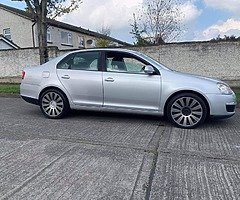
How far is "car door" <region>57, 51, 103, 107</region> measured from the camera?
5906 mm

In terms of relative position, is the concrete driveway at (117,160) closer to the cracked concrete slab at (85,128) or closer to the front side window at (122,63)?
the cracked concrete slab at (85,128)

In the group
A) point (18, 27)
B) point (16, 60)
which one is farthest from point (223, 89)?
point (18, 27)

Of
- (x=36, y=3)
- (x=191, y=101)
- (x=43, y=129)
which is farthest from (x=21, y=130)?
(x=36, y=3)

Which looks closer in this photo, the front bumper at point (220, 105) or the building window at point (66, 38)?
the front bumper at point (220, 105)

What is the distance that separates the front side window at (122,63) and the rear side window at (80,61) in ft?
0.99

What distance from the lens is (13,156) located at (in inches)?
154

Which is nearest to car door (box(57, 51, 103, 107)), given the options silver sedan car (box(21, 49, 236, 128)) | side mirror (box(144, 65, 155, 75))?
silver sedan car (box(21, 49, 236, 128))

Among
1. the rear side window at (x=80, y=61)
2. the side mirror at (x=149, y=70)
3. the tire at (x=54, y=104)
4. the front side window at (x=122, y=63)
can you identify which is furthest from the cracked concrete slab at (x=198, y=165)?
the tire at (x=54, y=104)

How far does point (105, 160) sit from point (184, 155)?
1192mm

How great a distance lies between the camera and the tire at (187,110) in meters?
5.42

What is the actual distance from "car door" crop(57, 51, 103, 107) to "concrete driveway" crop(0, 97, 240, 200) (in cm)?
52

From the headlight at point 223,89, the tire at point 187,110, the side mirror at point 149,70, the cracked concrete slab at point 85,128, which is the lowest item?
the cracked concrete slab at point 85,128

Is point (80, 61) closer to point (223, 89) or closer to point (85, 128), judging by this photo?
point (85, 128)

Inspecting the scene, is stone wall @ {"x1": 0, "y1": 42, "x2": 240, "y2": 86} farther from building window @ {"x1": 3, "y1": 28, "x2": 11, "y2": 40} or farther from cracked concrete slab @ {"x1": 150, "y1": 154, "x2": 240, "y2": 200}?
building window @ {"x1": 3, "y1": 28, "x2": 11, "y2": 40}
